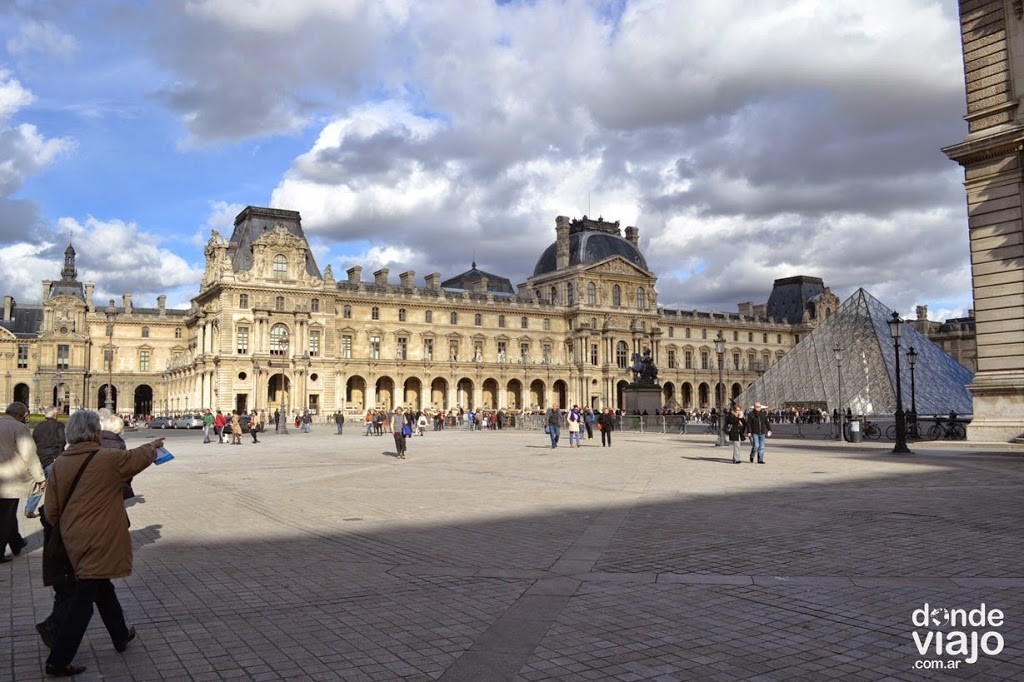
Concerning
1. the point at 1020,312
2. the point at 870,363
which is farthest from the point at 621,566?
the point at 870,363

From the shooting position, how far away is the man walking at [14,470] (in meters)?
7.93

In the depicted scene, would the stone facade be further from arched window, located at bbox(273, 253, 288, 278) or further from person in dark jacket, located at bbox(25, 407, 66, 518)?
arched window, located at bbox(273, 253, 288, 278)

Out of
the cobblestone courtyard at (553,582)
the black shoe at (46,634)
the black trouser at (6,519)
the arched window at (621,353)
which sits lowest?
the cobblestone courtyard at (553,582)

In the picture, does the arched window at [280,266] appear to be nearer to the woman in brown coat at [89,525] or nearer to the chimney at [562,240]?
the chimney at [562,240]

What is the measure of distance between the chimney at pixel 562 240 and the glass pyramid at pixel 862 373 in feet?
113

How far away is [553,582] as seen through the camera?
7.25 meters

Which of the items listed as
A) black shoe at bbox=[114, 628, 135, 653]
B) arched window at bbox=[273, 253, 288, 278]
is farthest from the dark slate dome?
black shoe at bbox=[114, 628, 135, 653]

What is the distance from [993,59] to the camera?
72.6ft

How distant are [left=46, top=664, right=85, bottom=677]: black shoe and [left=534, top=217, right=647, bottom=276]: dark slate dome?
268 feet

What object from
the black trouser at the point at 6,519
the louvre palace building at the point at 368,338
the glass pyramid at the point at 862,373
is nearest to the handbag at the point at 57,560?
the black trouser at the point at 6,519

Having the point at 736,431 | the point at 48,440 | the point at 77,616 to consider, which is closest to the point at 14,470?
the point at 48,440

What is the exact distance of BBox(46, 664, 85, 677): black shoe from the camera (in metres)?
4.95

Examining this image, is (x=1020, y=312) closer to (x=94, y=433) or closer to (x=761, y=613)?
(x=761, y=613)

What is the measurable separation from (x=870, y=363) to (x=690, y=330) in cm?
4744
